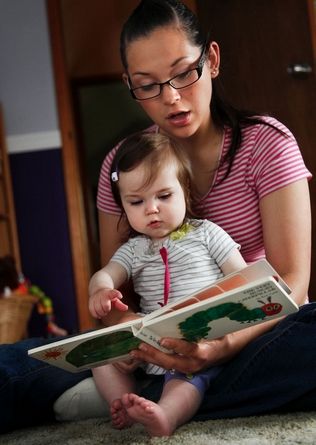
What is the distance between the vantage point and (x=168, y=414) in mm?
1136

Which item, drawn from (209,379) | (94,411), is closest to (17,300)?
(94,411)

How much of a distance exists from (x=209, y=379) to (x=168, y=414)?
0.15 metres

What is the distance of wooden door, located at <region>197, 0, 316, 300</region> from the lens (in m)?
3.15

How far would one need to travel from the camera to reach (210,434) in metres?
1.13

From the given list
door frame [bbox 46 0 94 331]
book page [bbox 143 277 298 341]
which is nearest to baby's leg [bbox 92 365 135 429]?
book page [bbox 143 277 298 341]

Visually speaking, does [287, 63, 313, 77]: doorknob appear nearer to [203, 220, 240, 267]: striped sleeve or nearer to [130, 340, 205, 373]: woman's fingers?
[203, 220, 240, 267]: striped sleeve

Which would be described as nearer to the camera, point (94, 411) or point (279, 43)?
point (94, 411)

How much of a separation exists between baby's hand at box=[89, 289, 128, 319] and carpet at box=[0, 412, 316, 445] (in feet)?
0.66

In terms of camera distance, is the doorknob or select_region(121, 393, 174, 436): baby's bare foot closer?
select_region(121, 393, 174, 436): baby's bare foot

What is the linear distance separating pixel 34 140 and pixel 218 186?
8.18 feet

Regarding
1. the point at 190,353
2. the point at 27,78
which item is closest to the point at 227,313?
the point at 190,353

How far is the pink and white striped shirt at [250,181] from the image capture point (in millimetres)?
1456

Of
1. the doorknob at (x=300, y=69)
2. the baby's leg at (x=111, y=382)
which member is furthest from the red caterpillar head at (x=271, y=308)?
the doorknob at (x=300, y=69)

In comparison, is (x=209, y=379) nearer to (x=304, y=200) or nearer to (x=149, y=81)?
(x=304, y=200)
